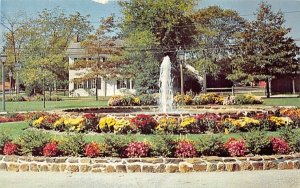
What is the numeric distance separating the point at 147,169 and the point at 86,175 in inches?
31.7

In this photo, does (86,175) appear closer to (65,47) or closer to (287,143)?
(287,143)

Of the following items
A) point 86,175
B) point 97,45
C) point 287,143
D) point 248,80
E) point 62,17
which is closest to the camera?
point 86,175

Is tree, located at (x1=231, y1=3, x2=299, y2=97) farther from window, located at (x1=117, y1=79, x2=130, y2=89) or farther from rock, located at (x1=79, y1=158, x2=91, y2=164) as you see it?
rock, located at (x1=79, y1=158, x2=91, y2=164)

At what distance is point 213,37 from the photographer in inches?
1011

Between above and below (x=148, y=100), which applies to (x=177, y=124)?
below

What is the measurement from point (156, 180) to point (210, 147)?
115 centimetres

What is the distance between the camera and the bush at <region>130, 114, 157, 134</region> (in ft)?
31.2

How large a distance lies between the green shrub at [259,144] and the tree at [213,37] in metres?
17.6

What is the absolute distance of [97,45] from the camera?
2395cm

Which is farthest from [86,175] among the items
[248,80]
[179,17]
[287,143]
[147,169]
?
[179,17]

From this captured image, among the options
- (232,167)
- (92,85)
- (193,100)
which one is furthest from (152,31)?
(232,167)

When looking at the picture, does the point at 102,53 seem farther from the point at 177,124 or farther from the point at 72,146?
the point at 72,146

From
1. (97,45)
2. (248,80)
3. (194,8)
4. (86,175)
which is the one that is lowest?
(86,175)

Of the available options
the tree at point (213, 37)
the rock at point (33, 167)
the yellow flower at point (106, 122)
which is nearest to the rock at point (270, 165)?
the rock at point (33, 167)
